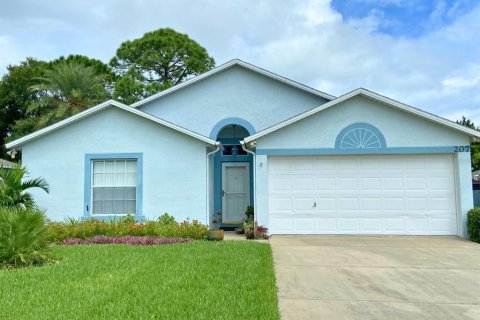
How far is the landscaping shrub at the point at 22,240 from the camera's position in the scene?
7.79 meters

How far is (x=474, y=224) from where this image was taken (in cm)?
1168

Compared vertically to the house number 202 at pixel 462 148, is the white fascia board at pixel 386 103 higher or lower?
higher

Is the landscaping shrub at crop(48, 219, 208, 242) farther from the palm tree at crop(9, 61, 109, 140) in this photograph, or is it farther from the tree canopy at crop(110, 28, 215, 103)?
the tree canopy at crop(110, 28, 215, 103)

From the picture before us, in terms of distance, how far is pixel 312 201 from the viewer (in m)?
12.8

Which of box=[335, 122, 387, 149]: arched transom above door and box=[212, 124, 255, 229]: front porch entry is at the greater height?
box=[335, 122, 387, 149]: arched transom above door

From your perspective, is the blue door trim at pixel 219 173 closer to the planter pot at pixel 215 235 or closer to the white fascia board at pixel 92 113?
the white fascia board at pixel 92 113

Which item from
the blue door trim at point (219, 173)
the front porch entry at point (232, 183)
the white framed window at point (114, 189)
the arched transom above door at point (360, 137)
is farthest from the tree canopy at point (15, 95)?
A: the arched transom above door at point (360, 137)

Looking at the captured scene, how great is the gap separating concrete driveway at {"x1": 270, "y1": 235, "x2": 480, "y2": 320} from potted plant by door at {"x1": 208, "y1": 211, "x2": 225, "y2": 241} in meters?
1.67

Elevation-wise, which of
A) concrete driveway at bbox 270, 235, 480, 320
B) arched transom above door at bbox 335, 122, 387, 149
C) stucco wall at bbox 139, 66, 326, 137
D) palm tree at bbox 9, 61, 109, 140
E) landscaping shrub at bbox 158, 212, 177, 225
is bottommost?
concrete driveway at bbox 270, 235, 480, 320

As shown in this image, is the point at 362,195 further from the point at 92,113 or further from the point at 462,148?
the point at 92,113

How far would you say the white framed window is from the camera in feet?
43.3

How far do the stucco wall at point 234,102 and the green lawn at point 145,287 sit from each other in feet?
23.9

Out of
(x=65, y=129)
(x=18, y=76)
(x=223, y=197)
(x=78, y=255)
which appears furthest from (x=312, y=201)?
(x=18, y=76)

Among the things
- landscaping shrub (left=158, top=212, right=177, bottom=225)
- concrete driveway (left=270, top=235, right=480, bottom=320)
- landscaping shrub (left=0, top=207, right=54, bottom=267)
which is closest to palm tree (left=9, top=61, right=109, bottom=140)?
landscaping shrub (left=158, top=212, right=177, bottom=225)
